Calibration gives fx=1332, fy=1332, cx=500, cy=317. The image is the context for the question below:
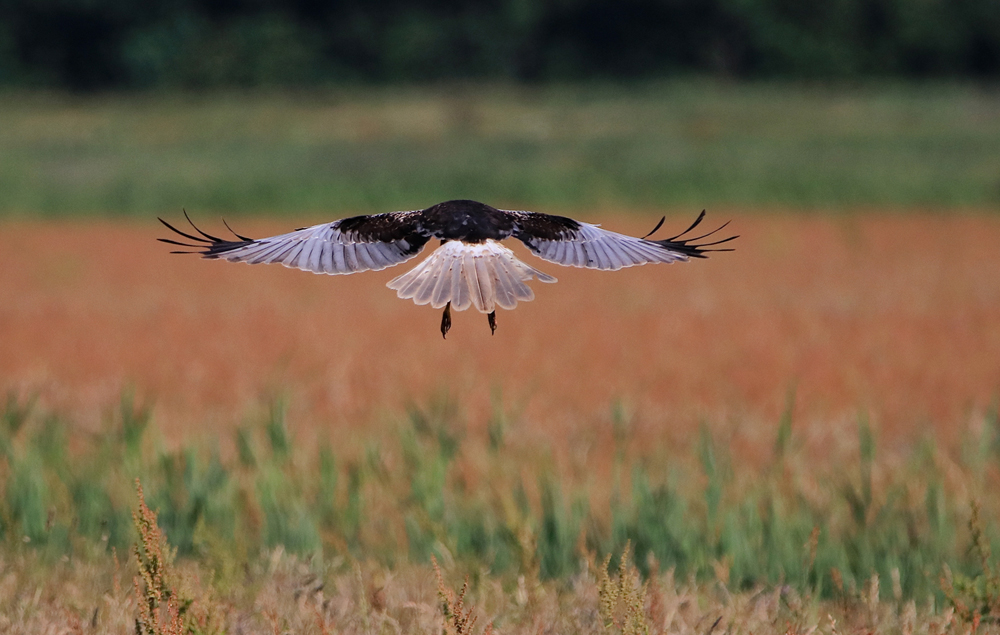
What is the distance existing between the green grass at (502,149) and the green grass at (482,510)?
1359cm

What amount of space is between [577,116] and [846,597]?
24.6m

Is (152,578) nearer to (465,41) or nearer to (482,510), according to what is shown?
(482,510)

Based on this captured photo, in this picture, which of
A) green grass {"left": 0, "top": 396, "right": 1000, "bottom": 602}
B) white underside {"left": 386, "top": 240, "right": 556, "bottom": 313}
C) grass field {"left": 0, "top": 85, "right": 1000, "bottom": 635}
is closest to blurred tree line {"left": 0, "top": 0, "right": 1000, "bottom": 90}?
grass field {"left": 0, "top": 85, "right": 1000, "bottom": 635}

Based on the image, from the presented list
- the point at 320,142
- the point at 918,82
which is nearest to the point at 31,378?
the point at 320,142

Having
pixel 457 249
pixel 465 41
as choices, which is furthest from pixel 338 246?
pixel 465 41

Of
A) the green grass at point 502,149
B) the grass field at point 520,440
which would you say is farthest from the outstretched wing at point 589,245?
the green grass at point 502,149

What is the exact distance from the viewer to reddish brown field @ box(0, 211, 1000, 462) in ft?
23.3

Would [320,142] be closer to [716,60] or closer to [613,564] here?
[716,60]

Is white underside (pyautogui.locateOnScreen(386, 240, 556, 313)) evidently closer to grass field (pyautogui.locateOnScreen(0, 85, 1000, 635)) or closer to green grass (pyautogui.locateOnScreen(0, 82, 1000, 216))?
grass field (pyautogui.locateOnScreen(0, 85, 1000, 635))

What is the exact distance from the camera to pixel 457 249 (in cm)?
219

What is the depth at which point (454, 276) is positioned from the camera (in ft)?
6.98

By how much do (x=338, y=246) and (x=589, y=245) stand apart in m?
0.43

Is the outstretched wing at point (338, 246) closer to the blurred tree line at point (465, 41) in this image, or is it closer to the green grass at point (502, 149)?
the green grass at point (502, 149)

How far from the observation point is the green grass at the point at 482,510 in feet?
14.1
